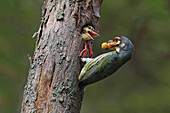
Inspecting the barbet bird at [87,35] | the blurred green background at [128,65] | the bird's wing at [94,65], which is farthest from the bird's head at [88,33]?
the blurred green background at [128,65]

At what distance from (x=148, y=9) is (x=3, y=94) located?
2512mm

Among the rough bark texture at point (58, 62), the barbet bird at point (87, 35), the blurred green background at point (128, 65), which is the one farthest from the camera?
the blurred green background at point (128, 65)

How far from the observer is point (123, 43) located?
148 centimetres

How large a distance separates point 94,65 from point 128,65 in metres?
2.84

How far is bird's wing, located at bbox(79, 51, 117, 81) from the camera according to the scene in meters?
1.46

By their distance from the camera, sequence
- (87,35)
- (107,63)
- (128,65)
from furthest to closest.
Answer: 1. (128,65)
2. (87,35)
3. (107,63)

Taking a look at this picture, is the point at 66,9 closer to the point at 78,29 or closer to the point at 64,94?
the point at 78,29

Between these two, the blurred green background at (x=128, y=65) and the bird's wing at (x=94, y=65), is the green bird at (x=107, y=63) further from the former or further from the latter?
the blurred green background at (x=128, y=65)

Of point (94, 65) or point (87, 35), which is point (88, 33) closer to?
point (87, 35)

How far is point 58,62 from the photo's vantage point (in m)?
1.49

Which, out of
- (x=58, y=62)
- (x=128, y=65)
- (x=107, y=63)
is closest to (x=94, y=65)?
(x=107, y=63)

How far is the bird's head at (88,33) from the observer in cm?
158

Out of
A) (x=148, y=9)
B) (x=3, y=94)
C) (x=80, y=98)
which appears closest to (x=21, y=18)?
(x=3, y=94)

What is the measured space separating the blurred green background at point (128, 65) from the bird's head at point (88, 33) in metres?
2.16
